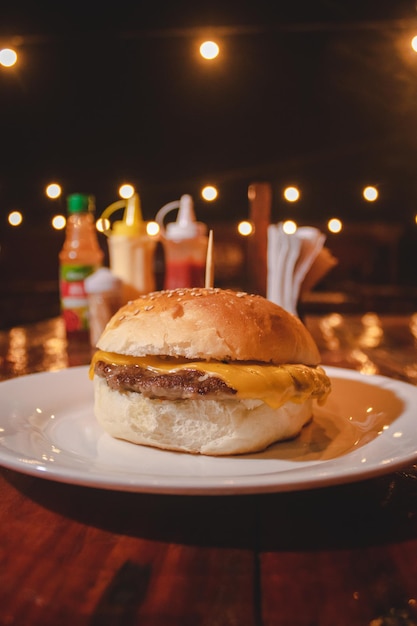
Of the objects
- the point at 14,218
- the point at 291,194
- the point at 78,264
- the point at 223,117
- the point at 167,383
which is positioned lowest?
the point at 167,383

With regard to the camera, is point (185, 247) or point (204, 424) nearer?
point (204, 424)

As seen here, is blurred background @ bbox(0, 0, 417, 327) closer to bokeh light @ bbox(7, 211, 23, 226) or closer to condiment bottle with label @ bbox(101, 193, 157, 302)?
bokeh light @ bbox(7, 211, 23, 226)

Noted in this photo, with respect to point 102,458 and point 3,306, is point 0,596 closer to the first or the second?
point 102,458

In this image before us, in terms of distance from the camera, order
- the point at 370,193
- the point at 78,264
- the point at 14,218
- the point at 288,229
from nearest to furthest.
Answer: the point at 78,264, the point at 288,229, the point at 370,193, the point at 14,218

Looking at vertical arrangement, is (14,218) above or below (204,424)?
above

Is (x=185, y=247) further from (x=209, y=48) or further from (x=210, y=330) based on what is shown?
(x=209, y=48)

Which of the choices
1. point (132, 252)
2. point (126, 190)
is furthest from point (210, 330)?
Answer: point (126, 190)

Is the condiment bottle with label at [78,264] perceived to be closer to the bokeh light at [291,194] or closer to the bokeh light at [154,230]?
the bokeh light at [154,230]
